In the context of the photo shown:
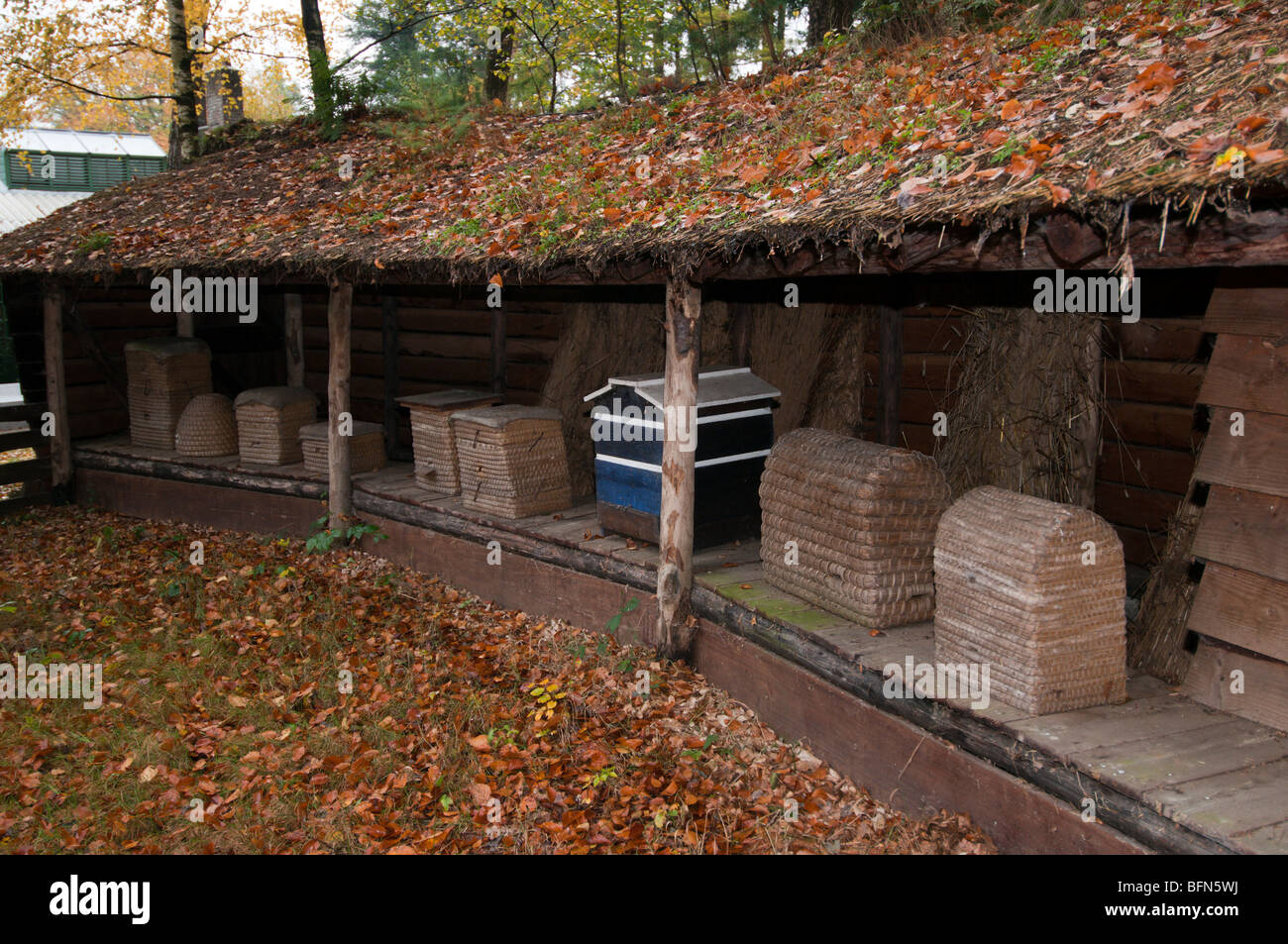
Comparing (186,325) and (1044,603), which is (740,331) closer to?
(1044,603)

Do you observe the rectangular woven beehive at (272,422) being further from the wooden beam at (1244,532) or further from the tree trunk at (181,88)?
the wooden beam at (1244,532)

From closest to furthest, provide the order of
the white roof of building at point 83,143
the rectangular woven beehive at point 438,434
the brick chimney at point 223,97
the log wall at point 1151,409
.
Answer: the log wall at point 1151,409 → the rectangular woven beehive at point 438,434 → the brick chimney at point 223,97 → the white roof of building at point 83,143

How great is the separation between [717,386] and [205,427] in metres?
7.29

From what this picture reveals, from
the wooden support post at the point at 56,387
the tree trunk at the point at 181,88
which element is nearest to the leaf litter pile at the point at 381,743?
the wooden support post at the point at 56,387

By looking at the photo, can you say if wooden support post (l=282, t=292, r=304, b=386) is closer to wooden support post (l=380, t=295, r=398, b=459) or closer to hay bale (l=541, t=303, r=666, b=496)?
wooden support post (l=380, t=295, r=398, b=459)

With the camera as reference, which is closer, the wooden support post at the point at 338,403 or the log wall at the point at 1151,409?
the log wall at the point at 1151,409

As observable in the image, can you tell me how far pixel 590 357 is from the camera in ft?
33.9

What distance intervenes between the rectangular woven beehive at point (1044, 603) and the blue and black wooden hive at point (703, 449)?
2.72 meters

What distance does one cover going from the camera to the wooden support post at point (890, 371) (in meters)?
8.08

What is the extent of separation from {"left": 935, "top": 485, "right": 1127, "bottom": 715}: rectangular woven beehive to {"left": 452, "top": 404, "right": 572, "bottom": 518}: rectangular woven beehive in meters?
4.81

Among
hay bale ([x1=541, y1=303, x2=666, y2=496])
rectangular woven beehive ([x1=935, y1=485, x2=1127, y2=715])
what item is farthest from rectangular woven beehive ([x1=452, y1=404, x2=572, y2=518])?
rectangular woven beehive ([x1=935, y1=485, x2=1127, y2=715])
